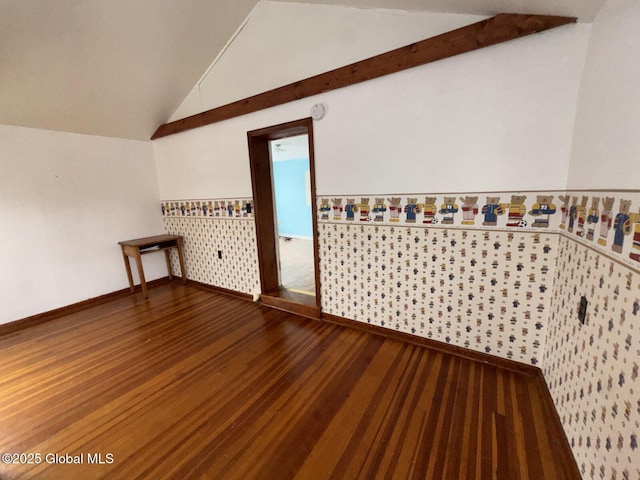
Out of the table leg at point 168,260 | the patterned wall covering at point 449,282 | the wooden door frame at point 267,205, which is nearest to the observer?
the patterned wall covering at point 449,282

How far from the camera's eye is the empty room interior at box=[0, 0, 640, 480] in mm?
1189

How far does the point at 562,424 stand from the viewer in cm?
133

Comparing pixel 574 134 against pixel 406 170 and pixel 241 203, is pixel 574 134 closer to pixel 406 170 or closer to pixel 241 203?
pixel 406 170

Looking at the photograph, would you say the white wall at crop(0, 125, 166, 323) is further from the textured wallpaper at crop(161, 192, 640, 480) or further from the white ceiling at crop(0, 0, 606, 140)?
the textured wallpaper at crop(161, 192, 640, 480)

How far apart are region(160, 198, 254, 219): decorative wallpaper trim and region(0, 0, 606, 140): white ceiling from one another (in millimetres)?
1179

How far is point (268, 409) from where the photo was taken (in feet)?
5.07

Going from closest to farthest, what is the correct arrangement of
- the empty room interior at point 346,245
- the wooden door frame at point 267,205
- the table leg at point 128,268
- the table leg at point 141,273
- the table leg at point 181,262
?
the empty room interior at point 346,245 → the wooden door frame at point 267,205 → the table leg at point 141,273 → the table leg at point 128,268 → the table leg at point 181,262

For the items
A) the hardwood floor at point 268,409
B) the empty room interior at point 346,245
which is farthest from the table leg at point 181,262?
A: the hardwood floor at point 268,409

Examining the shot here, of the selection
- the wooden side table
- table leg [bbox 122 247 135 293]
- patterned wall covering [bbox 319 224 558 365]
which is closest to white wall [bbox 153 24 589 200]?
patterned wall covering [bbox 319 224 558 365]

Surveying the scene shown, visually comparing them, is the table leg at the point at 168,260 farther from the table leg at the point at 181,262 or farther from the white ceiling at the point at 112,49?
the white ceiling at the point at 112,49

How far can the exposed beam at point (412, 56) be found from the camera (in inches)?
56.9

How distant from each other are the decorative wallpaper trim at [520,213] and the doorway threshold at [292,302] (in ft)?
3.03

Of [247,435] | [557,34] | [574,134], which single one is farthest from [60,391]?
[557,34]

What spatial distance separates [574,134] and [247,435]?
7.94ft
